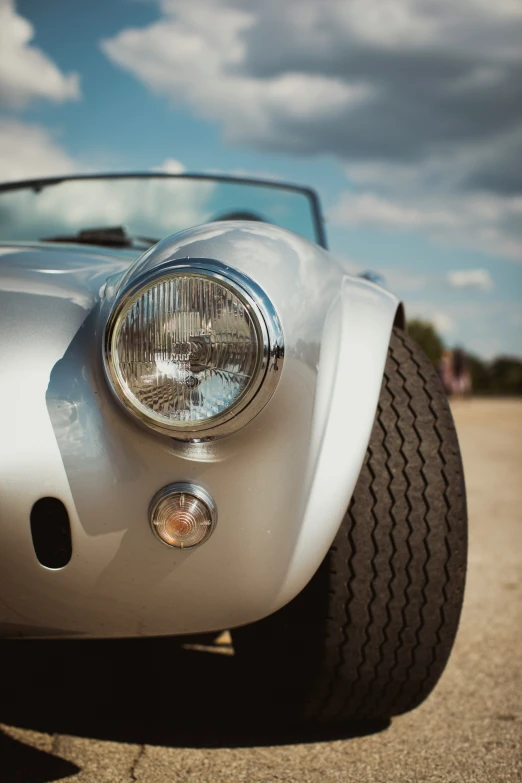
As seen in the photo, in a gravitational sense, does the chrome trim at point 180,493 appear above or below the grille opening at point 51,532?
above

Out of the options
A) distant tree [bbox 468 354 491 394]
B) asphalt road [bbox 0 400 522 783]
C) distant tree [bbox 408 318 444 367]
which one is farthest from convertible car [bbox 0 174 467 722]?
distant tree [bbox 408 318 444 367]

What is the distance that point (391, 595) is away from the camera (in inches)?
59.3

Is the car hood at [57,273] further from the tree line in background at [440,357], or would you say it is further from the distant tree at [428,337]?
the distant tree at [428,337]

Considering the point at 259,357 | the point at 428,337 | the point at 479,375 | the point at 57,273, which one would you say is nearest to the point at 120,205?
the point at 57,273

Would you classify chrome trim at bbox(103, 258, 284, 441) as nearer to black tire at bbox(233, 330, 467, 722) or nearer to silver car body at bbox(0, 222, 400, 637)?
silver car body at bbox(0, 222, 400, 637)

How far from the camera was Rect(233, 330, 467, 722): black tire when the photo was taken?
1.49 m

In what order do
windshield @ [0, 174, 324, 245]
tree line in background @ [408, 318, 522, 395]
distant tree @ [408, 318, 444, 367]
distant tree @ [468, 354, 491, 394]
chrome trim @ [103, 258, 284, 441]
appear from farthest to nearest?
distant tree @ [468, 354, 491, 394] → distant tree @ [408, 318, 444, 367] → tree line in background @ [408, 318, 522, 395] → windshield @ [0, 174, 324, 245] → chrome trim @ [103, 258, 284, 441]

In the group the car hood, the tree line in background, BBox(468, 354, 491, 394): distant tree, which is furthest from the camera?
BBox(468, 354, 491, 394): distant tree

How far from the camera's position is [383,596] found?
1.50 m

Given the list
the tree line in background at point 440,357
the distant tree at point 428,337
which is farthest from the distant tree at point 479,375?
the distant tree at point 428,337

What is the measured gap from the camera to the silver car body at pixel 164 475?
4.12 ft

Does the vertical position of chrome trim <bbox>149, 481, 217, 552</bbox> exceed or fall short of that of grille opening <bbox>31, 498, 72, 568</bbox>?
it exceeds it

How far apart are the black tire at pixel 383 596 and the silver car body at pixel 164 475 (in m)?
0.17

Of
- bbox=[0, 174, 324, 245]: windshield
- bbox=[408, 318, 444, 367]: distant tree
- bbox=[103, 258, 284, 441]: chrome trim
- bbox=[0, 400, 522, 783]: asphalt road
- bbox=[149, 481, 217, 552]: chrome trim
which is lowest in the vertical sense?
bbox=[0, 400, 522, 783]: asphalt road
